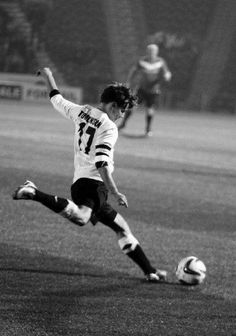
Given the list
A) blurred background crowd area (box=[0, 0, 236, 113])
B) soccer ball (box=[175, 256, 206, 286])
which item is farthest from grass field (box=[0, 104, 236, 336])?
blurred background crowd area (box=[0, 0, 236, 113])

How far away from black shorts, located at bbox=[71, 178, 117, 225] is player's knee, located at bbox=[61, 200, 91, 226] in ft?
0.42

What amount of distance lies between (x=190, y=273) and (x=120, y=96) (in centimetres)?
177

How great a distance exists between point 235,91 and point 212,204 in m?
37.3

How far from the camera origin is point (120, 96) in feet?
26.7

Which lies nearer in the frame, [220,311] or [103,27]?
[220,311]

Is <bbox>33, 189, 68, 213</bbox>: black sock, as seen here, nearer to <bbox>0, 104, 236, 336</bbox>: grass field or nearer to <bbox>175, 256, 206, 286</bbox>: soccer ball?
<bbox>0, 104, 236, 336</bbox>: grass field

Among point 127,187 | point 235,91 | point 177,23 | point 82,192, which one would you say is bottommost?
point 235,91

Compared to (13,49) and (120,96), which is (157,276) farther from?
(13,49)

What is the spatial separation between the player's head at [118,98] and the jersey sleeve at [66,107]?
1.67ft

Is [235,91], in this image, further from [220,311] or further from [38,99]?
[220,311]

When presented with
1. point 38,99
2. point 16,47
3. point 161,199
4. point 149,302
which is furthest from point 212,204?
point 16,47

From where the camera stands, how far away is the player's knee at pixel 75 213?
8.13 m

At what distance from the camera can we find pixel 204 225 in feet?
39.8

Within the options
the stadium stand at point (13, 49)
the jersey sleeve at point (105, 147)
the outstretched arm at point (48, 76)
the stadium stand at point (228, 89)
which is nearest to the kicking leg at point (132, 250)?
the jersey sleeve at point (105, 147)
